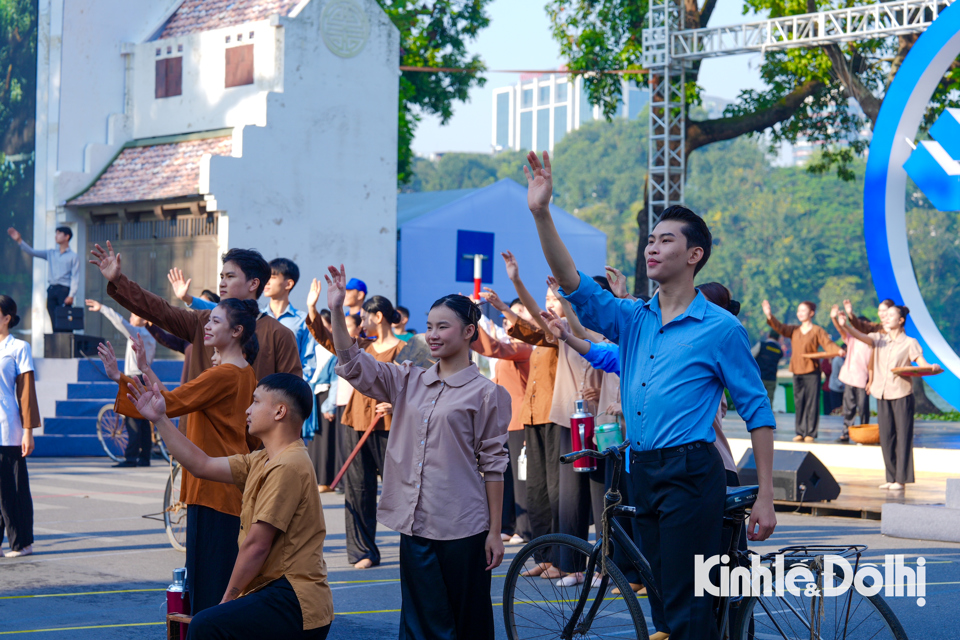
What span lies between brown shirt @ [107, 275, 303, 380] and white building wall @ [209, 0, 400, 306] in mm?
14992

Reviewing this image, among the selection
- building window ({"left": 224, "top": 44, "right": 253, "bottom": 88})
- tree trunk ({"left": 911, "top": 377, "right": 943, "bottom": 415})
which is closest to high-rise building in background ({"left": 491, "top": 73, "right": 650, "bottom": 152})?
tree trunk ({"left": 911, "top": 377, "right": 943, "bottom": 415})

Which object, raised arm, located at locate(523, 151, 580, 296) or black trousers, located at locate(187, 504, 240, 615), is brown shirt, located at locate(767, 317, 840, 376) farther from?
raised arm, located at locate(523, 151, 580, 296)

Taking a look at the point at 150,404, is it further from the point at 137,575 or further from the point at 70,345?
the point at 70,345

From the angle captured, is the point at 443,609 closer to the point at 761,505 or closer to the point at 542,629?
the point at 542,629

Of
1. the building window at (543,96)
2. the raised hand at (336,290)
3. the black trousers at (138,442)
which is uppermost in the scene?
the building window at (543,96)

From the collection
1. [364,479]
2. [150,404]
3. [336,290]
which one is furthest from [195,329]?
[364,479]

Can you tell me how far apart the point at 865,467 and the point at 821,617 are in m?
11.0

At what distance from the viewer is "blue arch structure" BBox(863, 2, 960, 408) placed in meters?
14.2

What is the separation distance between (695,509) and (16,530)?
226 inches

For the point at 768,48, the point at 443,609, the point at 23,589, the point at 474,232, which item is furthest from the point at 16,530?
the point at 474,232

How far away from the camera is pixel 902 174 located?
14.8m

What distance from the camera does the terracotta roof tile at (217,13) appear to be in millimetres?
21781

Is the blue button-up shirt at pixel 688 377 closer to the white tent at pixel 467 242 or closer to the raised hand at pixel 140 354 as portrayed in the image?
the raised hand at pixel 140 354

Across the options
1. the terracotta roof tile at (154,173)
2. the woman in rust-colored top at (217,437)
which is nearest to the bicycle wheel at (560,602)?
the woman in rust-colored top at (217,437)
